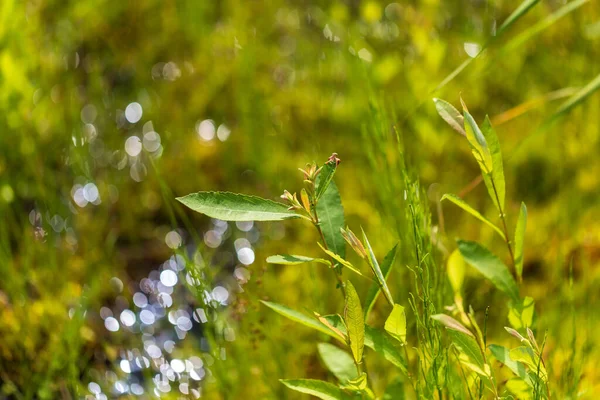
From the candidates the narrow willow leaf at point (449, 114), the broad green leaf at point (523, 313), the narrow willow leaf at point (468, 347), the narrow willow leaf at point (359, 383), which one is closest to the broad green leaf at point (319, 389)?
the narrow willow leaf at point (359, 383)

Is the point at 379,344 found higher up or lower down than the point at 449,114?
lower down

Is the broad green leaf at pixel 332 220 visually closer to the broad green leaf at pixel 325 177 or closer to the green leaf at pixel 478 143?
the broad green leaf at pixel 325 177

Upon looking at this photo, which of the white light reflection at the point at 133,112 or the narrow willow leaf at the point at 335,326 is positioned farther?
the white light reflection at the point at 133,112

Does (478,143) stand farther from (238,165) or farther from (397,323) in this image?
(238,165)

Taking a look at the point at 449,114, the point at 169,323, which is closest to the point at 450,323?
the point at 449,114

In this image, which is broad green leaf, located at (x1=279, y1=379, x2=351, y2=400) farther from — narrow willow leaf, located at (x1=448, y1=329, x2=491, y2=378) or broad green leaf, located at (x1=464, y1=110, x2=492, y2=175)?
broad green leaf, located at (x1=464, y1=110, x2=492, y2=175)

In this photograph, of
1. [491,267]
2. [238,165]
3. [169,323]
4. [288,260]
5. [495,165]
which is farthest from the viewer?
[238,165]
